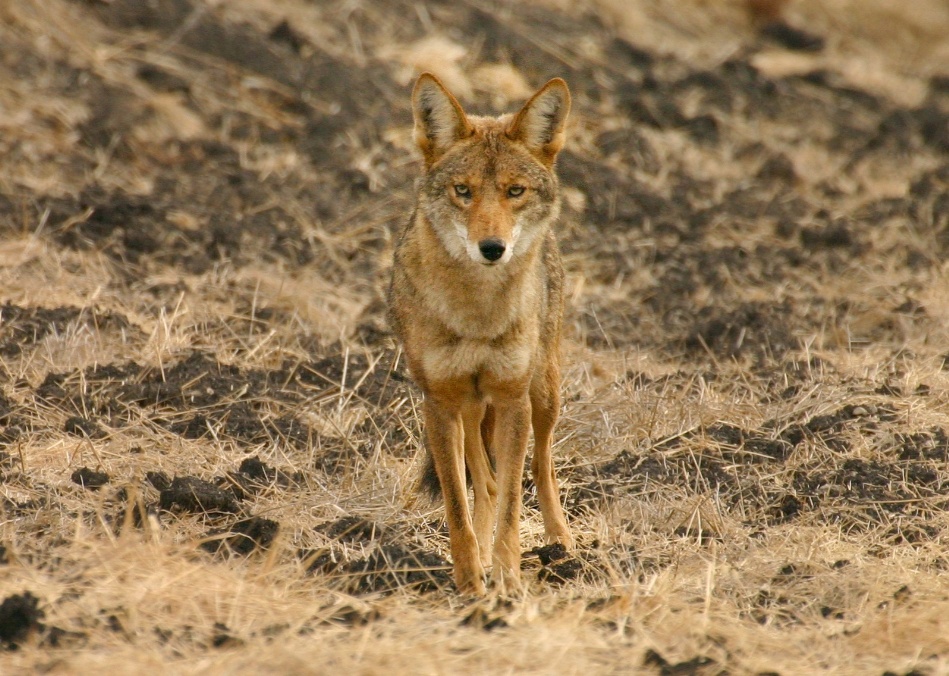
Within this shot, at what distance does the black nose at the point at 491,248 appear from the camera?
5.66 meters

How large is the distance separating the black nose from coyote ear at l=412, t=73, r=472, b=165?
0.77 m

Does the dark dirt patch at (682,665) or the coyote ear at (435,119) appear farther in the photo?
the coyote ear at (435,119)

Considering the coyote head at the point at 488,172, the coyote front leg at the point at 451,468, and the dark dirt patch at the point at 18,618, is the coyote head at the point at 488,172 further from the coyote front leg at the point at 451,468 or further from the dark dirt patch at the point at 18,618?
the dark dirt patch at the point at 18,618

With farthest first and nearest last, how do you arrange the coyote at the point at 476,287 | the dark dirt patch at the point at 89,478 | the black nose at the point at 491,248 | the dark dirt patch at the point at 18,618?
the dark dirt patch at the point at 89,478
the coyote at the point at 476,287
the black nose at the point at 491,248
the dark dirt patch at the point at 18,618

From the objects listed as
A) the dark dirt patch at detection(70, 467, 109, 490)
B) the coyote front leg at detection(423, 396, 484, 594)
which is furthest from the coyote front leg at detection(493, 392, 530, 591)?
the dark dirt patch at detection(70, 467, 109, 490)

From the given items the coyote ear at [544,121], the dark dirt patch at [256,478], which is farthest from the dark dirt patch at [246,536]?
the coyote ear at [544,121]

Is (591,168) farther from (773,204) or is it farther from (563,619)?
(563,619)

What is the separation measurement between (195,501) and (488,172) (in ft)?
7.41

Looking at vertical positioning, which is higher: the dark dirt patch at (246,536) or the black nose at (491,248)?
the black nose at (491,248)

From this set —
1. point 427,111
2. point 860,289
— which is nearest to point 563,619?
point 427,111

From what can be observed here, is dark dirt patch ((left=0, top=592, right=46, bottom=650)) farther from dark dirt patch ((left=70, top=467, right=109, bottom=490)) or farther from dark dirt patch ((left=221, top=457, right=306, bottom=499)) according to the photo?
dark dirt patch ((left=221, top=457, right=306, bottom=499))

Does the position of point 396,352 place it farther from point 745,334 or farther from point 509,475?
point 745,334

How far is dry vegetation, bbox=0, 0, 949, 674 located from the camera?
521 centimetres

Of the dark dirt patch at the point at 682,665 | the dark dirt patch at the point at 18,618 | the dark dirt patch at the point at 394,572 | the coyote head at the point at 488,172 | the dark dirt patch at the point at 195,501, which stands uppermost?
the coyote head at the point at 488,172
